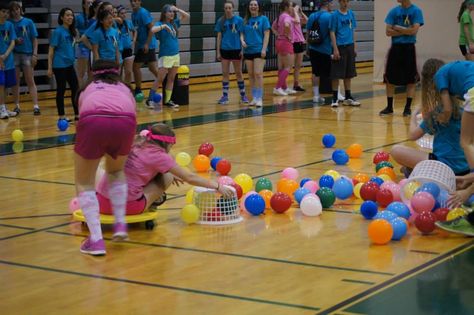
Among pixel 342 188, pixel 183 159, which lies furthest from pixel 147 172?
pixel 183 159

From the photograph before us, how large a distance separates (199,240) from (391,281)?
5.51ft

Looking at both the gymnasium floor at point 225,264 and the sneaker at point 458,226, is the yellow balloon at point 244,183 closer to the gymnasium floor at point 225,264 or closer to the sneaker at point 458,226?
the gymnasium floor at point 225,264

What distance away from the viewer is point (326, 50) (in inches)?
632

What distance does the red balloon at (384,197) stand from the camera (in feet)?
24.1

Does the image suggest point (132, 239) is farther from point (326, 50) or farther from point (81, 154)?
point (326, 50)

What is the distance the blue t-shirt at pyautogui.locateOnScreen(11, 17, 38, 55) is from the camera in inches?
575

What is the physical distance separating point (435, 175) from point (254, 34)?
29.6ft

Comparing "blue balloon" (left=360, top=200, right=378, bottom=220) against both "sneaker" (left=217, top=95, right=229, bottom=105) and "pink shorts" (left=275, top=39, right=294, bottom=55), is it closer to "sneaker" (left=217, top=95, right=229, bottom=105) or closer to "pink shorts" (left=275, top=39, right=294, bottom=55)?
"sneaker" (left=217, top=95, right=229, bottom=105)

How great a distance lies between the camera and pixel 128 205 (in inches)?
263

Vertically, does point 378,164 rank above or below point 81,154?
below

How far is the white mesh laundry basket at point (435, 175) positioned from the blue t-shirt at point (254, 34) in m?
8.79

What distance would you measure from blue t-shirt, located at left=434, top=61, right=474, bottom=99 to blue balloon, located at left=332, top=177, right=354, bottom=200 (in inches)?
48.1

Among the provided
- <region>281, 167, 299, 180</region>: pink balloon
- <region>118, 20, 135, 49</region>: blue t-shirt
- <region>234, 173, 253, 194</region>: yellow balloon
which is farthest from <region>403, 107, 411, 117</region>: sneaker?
<region>234, 173, 253, 194</region>: yellow balloon

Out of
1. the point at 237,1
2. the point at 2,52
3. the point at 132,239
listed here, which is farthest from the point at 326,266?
the point at 237,1
